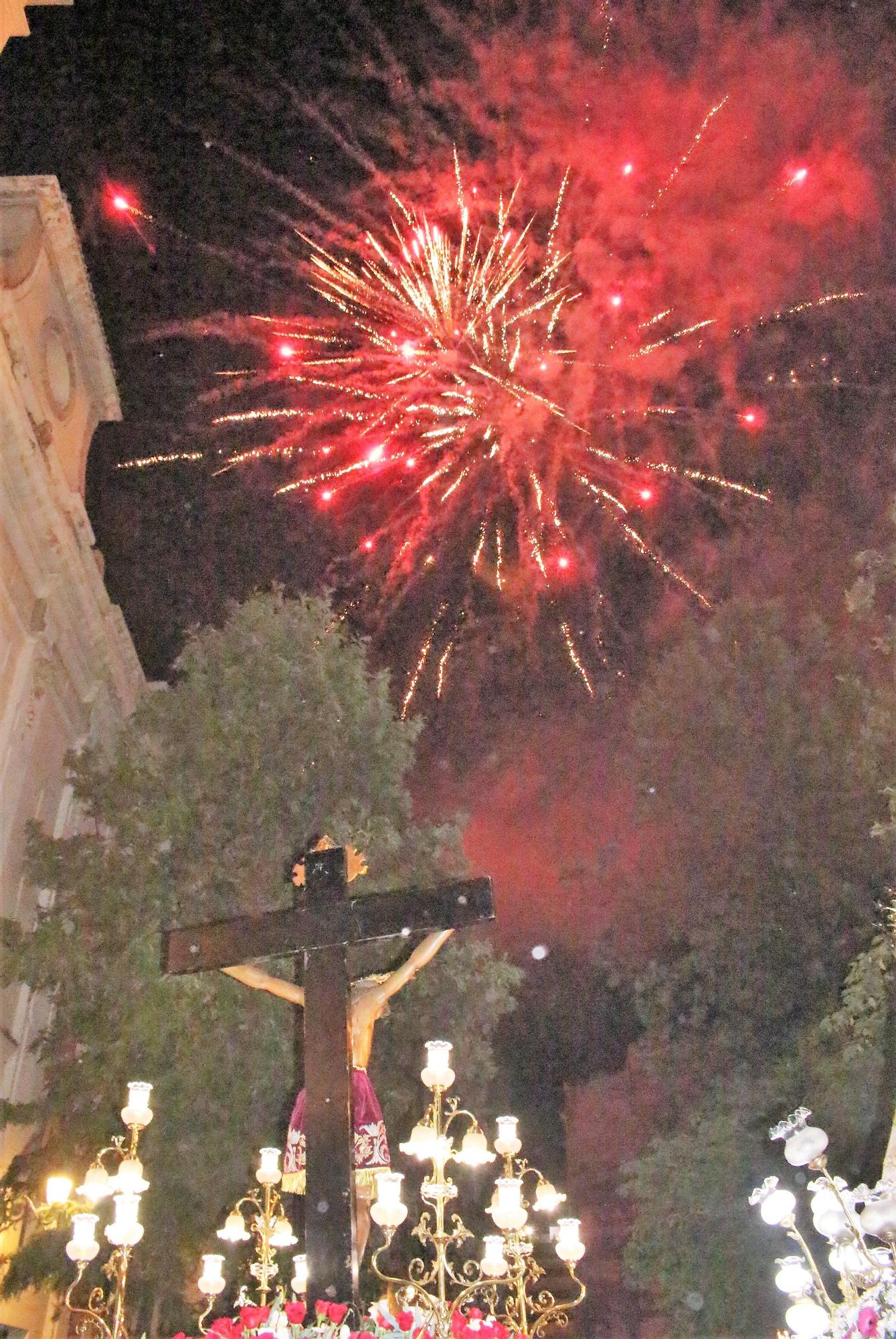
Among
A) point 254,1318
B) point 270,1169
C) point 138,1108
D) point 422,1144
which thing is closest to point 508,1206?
point 422,1144

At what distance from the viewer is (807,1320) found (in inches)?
222

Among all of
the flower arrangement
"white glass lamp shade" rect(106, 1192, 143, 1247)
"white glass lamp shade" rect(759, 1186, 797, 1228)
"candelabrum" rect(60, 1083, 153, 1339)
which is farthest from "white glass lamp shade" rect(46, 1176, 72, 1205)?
"white glass lamp shade" rect(759, 1186, 797, 1228)

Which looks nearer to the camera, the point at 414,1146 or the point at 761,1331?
the point at 414,1146

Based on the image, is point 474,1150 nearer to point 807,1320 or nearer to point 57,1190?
point 57,1190

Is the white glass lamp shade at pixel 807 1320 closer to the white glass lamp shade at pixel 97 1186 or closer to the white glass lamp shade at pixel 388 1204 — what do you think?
the white glass lamp shade at pixel 388 1204

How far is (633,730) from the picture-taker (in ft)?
64.8

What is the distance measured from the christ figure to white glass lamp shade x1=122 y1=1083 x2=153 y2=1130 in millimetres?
1400

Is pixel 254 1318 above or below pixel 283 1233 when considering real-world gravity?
below

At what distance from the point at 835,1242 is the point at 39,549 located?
12692 millimetres

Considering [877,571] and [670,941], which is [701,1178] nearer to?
[670,941]

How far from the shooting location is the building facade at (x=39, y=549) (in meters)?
14.1

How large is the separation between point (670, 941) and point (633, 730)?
12.1 feet

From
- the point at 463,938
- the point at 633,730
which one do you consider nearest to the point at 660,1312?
the point at 463,938

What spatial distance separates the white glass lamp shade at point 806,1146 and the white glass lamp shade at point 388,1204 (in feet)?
7.62
